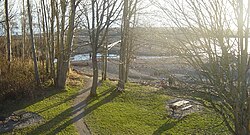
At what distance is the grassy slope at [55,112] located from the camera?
10.2 metres

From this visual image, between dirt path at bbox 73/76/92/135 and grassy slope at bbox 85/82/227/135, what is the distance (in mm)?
252

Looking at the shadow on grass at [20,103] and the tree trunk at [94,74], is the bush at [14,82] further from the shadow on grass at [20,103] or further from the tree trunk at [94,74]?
the tree trunk at [94,74]

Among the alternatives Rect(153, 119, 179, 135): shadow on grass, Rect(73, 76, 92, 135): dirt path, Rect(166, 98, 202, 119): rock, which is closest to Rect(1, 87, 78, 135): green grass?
Rect(73, 76, 92, 135): dirt path

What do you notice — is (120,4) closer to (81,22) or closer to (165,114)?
(81,22)

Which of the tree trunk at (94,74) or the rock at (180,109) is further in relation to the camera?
the tree trunk at (94,74)

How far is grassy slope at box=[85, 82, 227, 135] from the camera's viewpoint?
10469 millimetres

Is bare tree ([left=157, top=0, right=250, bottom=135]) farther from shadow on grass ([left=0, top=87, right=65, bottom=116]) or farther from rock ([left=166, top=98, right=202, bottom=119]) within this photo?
shadow on grass ([left=0, top=87, right=65, bottom=116])

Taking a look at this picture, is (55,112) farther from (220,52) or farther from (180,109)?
(220,52)

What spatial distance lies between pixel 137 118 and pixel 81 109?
275 centimetres

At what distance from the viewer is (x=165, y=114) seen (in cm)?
1262

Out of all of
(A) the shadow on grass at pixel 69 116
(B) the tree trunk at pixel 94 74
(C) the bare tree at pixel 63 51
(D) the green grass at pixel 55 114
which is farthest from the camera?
(C) the bare tree at pixel 63 51

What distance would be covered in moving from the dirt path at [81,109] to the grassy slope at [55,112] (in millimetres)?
241

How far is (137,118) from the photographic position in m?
12.0

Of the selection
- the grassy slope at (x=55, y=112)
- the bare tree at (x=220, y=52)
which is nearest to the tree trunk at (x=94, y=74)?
the grassy slope at (x=55, y=112)
